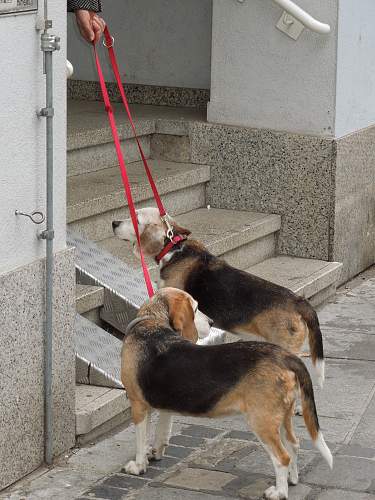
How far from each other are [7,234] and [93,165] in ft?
11.1

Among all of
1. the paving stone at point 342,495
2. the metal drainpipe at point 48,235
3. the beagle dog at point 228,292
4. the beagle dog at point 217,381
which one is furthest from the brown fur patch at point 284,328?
the metal drainpipe at point 48,235

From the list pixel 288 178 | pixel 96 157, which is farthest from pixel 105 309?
pixel 288 178

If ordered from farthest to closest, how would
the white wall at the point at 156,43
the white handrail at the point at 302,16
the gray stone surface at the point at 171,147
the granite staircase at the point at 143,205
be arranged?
the white wall at the point at 156,43, the gray stone surface at the point at 171,147, the white handrail at the point at 302,16, the granite staircase at the point at 143,205

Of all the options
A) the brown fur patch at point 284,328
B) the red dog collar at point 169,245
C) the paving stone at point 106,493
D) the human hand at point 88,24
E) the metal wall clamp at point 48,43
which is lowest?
the paving stone at point 106,493

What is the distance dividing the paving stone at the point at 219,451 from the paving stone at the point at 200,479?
100mm

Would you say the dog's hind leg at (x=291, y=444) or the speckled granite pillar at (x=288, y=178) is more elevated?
the speckled granite pillar at (x=288, y=178)

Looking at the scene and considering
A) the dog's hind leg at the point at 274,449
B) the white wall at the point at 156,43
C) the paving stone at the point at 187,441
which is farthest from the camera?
the white wall at the point at 156,43

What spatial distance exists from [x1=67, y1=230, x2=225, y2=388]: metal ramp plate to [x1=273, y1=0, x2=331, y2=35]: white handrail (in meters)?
2.49

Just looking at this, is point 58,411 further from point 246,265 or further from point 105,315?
point 246,265

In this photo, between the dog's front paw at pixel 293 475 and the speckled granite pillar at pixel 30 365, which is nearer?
the speckled granite pillar at pixel 30 365

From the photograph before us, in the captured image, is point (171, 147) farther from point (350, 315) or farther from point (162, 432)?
point (162, 432)

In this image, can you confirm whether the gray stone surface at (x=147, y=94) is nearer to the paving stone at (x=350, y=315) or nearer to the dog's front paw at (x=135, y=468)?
the paving stone at (x=350, y=315)

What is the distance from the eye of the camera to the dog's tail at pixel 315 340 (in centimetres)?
587

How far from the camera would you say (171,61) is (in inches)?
395
